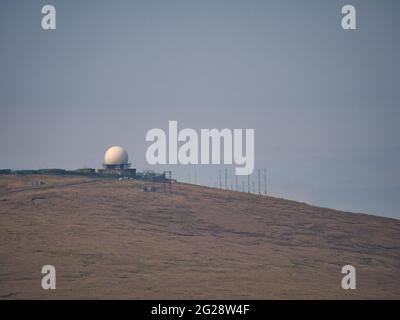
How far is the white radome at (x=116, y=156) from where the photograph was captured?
426 ft

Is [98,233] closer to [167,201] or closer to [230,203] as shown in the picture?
[167,201]

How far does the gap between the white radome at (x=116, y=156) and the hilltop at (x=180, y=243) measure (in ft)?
16.1

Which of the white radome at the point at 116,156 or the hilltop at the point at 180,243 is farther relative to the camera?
the white radome at the point at 116,156

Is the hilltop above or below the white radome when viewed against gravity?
below

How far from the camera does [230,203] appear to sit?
123 m

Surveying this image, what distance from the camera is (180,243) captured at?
97.6 metres

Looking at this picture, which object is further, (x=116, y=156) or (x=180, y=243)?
(x=116, y=156)

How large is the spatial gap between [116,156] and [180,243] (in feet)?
118

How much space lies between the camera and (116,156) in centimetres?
13000

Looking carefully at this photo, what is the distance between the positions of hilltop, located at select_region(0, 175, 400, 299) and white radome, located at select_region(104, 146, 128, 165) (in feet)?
16.1

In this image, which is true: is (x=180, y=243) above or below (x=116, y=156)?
below

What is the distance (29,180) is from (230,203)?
31852mm

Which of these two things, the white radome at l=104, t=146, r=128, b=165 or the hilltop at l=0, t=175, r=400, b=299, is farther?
the white radome at l=104, t=146, r=128, b=165

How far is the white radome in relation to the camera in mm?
129750
